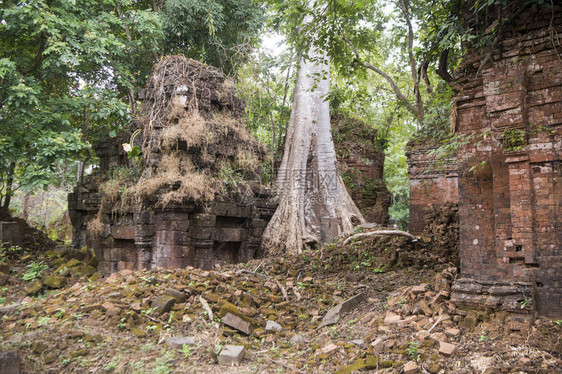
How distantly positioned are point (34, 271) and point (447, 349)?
8162 mm

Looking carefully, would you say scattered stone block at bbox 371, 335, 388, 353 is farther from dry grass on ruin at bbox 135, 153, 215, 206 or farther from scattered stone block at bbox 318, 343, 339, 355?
dry grass on ruin at bbox 135, 153, 215, 206

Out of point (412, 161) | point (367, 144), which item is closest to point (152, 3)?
point (367, 144)

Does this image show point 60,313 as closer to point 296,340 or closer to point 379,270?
point 296,340

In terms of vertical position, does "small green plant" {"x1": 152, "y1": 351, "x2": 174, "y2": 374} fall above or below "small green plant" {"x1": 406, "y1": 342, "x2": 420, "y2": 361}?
below

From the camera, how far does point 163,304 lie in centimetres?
539

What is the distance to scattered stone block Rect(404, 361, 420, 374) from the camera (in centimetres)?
384

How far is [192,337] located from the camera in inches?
191

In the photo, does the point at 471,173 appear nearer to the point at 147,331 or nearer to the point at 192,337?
the point at 192,337

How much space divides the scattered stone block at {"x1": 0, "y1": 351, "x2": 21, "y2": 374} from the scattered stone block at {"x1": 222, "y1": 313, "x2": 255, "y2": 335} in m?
2.23

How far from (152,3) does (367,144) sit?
8.51 metres

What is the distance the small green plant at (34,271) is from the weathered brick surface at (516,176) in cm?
767

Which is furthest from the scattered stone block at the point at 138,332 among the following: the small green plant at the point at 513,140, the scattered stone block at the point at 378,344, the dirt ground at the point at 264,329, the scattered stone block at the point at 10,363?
the small green plant at the point at 513,140

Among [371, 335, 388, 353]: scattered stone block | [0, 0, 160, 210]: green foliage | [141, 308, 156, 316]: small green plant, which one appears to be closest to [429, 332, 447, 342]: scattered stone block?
[371, 335, 388, 353]: scattered stone block

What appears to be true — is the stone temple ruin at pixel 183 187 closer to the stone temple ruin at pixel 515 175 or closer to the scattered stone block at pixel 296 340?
the scattered stone block at pixel 296 340
